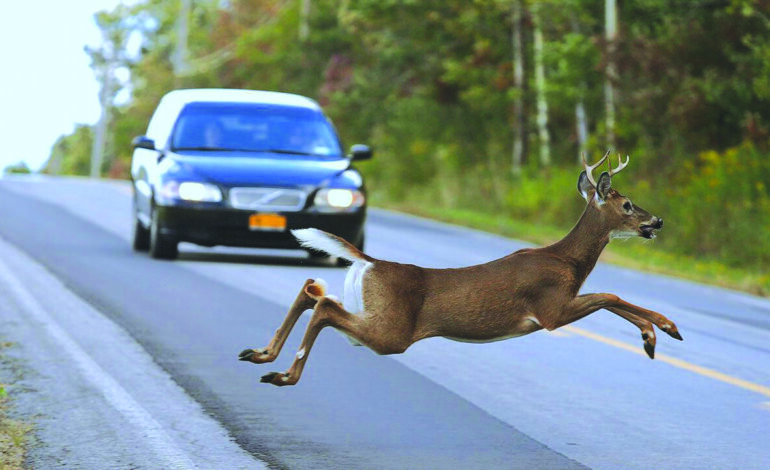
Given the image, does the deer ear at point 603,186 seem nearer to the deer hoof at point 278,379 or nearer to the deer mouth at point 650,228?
the deer mouth at point 650,228

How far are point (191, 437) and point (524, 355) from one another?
4.35 m

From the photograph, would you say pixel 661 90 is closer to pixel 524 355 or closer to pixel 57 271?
pixel 57 271

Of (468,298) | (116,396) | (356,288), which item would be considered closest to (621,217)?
(468,298)

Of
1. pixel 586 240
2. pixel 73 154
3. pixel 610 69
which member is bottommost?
pixel 73 154

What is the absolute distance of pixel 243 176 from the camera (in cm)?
1689

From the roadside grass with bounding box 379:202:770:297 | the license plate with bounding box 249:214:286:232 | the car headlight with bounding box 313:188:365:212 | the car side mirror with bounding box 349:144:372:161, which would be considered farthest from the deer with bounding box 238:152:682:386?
the roadside grass with bounding box 379:202:770:297

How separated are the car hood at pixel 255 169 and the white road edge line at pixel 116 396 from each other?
3121mm

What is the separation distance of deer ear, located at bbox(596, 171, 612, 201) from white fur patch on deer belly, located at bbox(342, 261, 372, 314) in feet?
3.15

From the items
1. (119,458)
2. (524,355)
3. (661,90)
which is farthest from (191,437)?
(661,90)

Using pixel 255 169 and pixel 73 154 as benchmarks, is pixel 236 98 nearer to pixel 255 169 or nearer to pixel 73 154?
pixel 255 169

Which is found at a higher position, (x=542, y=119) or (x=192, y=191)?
(x=542, y=119)

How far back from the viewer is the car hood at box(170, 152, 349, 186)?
16891 millimetres

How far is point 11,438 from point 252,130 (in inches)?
401

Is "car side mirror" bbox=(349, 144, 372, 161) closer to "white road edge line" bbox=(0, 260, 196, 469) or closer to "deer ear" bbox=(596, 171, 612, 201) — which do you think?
"white road edge line" bbox=(0, 260, 196, 469)
